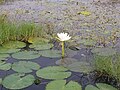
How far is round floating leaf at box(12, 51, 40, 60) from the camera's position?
137 inches

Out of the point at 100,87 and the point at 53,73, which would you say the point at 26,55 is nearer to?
the point at 53,73

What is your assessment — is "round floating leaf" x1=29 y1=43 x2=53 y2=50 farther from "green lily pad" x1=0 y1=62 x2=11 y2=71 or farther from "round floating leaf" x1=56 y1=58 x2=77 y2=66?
"green lily pad" x1=0 y1=62 x2=11 y2=71

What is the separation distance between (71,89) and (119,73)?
57cm

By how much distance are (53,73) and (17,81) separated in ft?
1.39

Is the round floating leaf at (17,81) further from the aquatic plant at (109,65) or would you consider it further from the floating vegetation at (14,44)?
the floating vegetation at (14,44)

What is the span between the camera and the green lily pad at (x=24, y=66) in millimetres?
3102

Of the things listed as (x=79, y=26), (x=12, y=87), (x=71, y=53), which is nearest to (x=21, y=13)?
(x=79, y=26)

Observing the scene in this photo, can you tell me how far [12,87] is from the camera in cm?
274

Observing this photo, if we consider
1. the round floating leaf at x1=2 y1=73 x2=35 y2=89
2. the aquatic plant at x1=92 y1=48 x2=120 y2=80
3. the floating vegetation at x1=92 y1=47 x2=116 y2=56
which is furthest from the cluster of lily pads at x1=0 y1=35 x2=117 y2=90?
the floating vegetation at x1=92 y1=47 x2=116 y2=56

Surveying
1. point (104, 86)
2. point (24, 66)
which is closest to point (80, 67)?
point (104, 86)

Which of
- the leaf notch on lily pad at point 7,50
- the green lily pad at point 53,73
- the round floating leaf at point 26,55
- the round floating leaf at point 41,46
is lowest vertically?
the green lily pad at point 53,73

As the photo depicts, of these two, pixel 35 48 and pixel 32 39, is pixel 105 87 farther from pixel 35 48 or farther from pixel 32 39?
pixel 32 39

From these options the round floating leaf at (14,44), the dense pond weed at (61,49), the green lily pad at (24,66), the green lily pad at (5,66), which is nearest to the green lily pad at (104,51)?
the dense pond weed at (61,49)

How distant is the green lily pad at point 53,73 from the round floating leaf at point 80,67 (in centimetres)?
10
